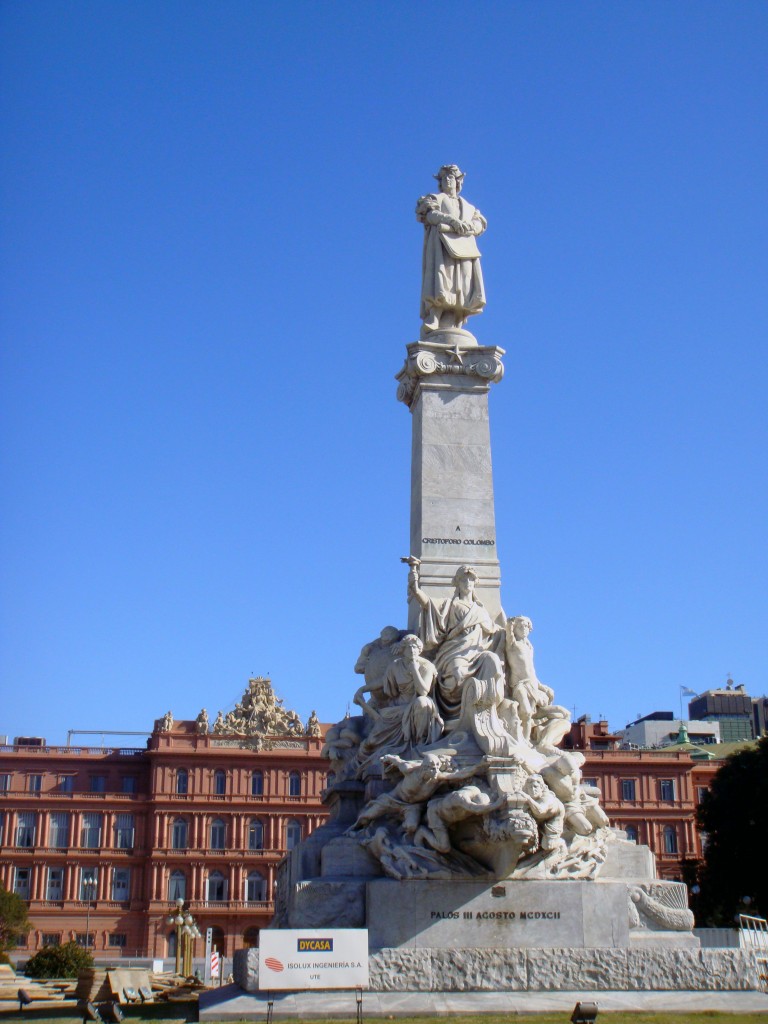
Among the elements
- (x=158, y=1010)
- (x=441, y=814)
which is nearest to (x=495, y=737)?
(x=441, y=814)

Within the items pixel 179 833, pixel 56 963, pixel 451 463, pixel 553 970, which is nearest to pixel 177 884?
pixel 179 833

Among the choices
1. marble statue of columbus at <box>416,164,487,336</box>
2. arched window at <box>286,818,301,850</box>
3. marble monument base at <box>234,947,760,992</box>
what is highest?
marble statue of columbus at <box>416,164,487,336</box>

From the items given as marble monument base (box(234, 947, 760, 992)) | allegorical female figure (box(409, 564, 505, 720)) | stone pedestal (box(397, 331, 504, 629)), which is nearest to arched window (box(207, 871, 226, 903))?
stone pedestal (box(397, 331, 504, 629))

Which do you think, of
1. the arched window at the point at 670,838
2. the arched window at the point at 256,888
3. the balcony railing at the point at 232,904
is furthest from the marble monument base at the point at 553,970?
the arched window at the point at 256,888

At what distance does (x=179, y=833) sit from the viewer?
3051 inches

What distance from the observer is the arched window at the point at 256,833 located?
3061 inches

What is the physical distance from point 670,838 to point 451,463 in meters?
58.1

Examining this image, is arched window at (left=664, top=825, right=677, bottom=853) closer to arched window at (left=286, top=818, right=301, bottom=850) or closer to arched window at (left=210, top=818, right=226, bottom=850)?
arched window at (left=286, top=818, right=301, bottom=850)

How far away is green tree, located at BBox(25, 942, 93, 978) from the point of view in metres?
34.9

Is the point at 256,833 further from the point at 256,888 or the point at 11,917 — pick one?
the point at 11,917

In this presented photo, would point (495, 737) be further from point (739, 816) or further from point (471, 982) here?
point (739, 816)

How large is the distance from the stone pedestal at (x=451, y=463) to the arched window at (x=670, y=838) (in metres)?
57.3

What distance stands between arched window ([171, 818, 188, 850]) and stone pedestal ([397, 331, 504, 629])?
60.5 meters

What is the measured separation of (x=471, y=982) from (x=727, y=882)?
125 ft
